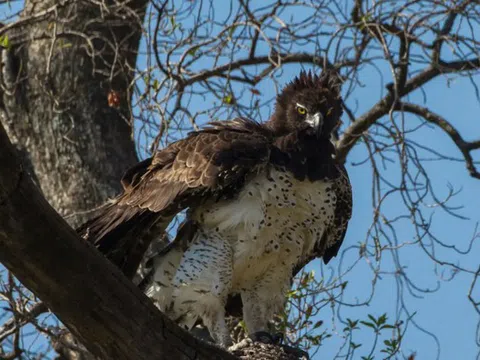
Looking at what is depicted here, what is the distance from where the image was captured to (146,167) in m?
6.40

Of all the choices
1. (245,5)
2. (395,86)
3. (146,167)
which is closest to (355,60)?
(395,86)

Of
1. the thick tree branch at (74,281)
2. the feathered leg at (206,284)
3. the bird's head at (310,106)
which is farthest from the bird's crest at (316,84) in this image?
the thick tree branch at (74,281)

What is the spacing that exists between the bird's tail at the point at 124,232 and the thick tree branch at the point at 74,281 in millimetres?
1333

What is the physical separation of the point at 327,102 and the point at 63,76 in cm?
242

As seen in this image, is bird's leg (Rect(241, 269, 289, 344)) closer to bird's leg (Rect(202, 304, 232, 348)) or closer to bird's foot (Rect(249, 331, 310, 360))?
bird's leg (Rect(202, 304, 232, 348))

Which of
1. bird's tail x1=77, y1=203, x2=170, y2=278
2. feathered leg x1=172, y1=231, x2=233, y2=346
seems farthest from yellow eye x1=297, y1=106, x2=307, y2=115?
bird's tail x1=77, y1=203, x2=170, y2=278

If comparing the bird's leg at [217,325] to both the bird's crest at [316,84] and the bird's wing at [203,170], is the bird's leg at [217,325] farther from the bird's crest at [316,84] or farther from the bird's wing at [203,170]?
the bird's crest at [316,84]

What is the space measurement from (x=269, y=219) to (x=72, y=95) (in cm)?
240

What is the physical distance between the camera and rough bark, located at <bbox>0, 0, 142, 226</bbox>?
738 cm

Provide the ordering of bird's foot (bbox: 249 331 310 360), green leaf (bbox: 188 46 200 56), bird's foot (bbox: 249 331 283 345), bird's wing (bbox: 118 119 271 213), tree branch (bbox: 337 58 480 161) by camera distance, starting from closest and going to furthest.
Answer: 1. bird's foot (bbox: 249 331 310 360)
2. bird's foot (bbox: 249 331 283 345)
3. bird's wing (bbox: 118 119 271 213)
4. tree branch (bbox: 337 58 480 161)
5. green leaf (bbox: 188 46 200 56)

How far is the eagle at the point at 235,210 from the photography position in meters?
5.93

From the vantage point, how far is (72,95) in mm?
7734

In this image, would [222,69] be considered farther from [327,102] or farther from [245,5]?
[327,102]

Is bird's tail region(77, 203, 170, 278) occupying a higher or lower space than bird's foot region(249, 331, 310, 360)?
higher
